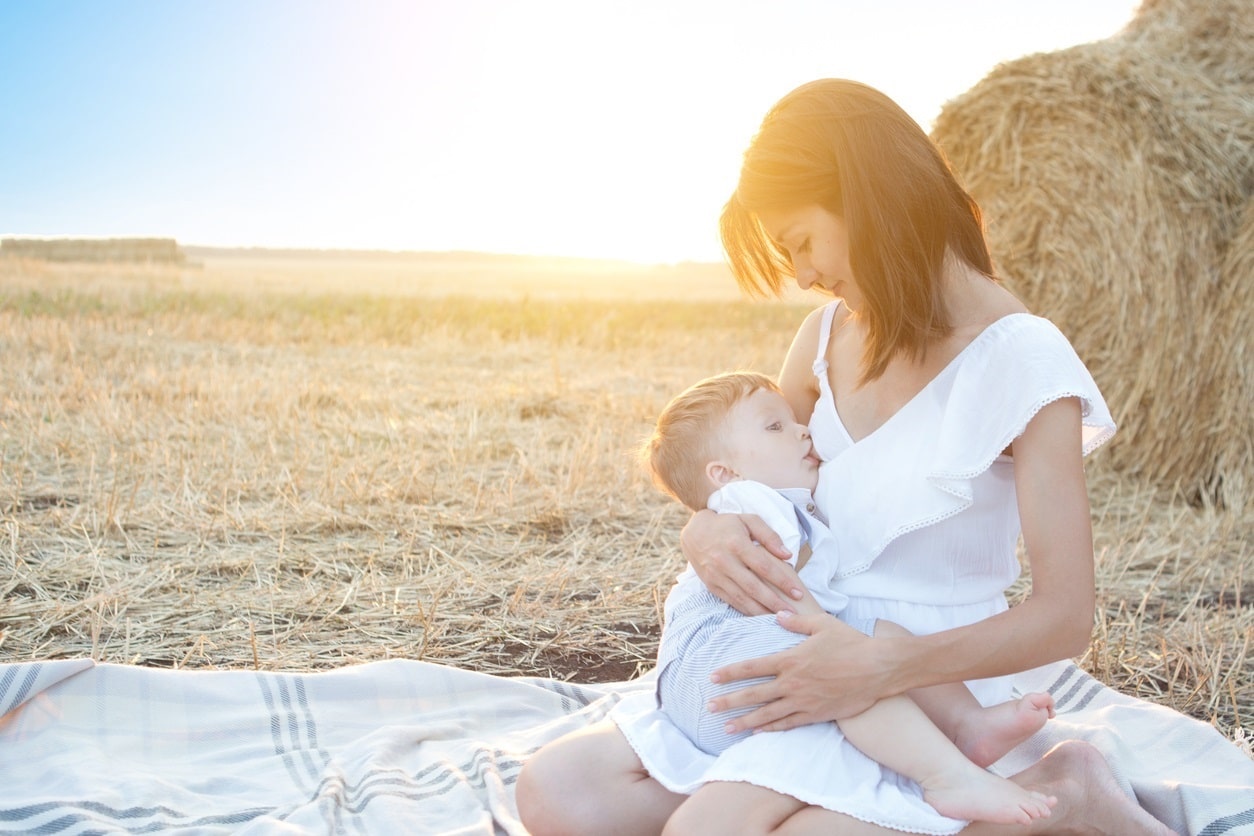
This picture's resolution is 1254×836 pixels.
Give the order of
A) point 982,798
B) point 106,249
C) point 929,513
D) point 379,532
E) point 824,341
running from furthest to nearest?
point 106,249 < point 379,532 < point 824,341 < point 929,513 < point 982,798

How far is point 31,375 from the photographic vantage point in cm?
555

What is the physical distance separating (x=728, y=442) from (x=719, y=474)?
6cm

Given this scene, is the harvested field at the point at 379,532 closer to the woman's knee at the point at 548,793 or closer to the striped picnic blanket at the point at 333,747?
the striped picnic blanket at the point at 333,747

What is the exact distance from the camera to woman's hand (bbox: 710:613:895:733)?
4.74 ft

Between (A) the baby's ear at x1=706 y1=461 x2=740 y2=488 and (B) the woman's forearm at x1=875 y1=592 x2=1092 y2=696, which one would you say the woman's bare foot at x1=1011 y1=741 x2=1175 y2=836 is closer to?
(B) the woman's forearm at x1=875 y1=592 x2=1092 y2=696

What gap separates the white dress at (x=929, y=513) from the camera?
4.89 ft

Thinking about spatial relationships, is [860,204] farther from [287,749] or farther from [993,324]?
[287,749]

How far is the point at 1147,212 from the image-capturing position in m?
4.01

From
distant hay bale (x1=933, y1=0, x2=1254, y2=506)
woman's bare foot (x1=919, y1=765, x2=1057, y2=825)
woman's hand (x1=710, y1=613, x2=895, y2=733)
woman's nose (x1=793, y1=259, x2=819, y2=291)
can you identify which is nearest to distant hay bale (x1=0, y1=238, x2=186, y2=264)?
A: distant hay bale (x1=933, y1=0, x2=1254, y2=506)

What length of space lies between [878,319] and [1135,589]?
195 centimetres

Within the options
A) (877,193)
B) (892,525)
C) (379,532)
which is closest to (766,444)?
(892,525)

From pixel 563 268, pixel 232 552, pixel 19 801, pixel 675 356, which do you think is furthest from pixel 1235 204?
pixel 563 268

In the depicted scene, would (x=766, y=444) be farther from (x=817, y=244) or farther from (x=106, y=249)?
(x=106, y=249)

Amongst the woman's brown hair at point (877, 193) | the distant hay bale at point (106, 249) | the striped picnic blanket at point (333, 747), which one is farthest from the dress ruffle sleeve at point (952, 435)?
the distant hay bale at point (106, 249)
